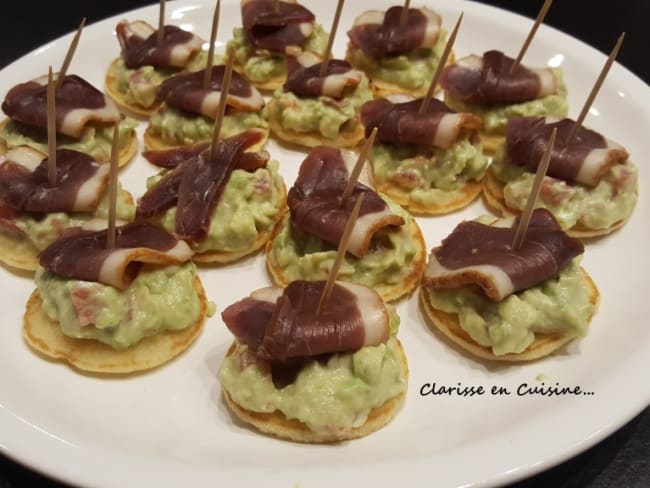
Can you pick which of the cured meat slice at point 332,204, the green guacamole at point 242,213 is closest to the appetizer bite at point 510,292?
the cured meat slice at point 332,204

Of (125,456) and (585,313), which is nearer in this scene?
(125,456)

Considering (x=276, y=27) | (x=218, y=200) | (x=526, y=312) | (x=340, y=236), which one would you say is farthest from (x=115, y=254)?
(x=276, y=27)

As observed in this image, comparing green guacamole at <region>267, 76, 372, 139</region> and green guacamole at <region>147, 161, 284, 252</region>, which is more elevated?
green guacamole at <region>267, 76, 372, 139</region>

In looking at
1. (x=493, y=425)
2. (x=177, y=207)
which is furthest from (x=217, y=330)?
(x=493, y=425)

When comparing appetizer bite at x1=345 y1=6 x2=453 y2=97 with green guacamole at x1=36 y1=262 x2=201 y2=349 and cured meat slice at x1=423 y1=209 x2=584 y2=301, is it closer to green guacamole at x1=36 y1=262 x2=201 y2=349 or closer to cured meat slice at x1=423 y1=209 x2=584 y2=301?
cured meat slice at x1=423 y1=209 x2=584 y2=301

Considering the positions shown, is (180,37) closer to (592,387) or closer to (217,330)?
(217,330)

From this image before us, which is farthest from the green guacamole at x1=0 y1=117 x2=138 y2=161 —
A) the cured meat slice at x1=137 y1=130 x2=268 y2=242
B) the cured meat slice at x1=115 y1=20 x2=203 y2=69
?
the cured meat slice at x1=137 y1=130 x2=268 y2=242
